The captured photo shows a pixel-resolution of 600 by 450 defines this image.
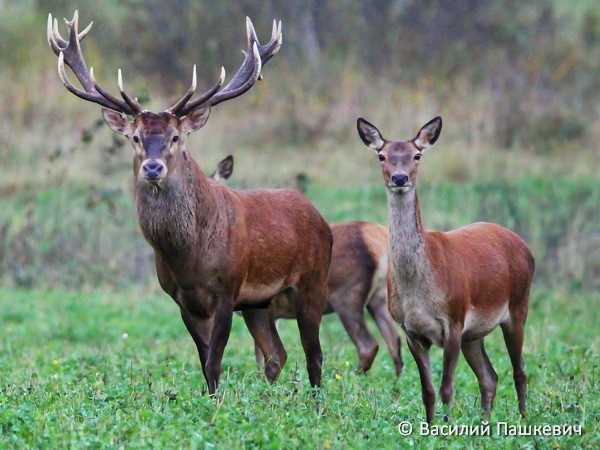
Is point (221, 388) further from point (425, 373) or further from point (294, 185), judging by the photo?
point (294, 185)

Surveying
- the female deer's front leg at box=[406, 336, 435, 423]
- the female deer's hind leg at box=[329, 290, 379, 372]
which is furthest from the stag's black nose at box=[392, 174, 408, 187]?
the female deer's hind leg at box=[329, 290, 379, 372]

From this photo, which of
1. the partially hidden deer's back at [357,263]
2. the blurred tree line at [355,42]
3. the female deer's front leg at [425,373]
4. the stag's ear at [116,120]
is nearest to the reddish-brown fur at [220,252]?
the stag's ear at [116,120]

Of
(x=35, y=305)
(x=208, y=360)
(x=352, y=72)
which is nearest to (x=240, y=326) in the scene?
(x=35, y=305)

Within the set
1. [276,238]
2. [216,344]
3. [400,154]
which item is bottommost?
[216,344]

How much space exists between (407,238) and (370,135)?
1.03m

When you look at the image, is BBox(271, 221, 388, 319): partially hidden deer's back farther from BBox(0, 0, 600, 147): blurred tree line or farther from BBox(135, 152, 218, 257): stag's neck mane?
BBox(0, 0, 600, 147): blurred tree line

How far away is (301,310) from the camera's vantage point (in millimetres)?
9391

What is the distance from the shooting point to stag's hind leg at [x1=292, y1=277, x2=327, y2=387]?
934 centimetres

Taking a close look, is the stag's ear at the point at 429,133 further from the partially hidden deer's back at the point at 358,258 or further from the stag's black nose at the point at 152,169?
the partially hidden deer's back at the point at 358,258

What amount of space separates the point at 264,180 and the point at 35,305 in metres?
4.93

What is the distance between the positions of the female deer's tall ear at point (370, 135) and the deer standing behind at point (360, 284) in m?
2.91

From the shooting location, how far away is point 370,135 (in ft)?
30.0

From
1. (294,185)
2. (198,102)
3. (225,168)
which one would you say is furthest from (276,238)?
(294,185)

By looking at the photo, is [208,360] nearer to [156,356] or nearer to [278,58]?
[156,356]
